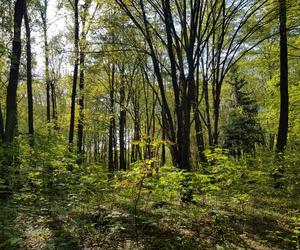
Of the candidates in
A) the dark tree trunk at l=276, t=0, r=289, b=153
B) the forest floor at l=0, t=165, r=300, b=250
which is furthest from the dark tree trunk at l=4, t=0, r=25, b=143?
the dark tree trunk at l=276, t=0, r=289, b=153

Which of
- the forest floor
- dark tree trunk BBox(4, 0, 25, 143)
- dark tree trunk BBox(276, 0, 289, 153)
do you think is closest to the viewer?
the forest floor

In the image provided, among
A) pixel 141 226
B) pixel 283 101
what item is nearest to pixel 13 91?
pixel 141 226

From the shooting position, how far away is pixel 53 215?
22.0 ft

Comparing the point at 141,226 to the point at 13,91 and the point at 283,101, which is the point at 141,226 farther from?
the point at 283,101

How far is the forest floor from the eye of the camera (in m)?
5.12

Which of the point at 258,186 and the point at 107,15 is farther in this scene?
the point at 107,15

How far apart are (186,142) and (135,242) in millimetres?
3308

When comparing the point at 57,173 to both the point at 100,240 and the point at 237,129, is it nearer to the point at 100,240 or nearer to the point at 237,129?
the point at 100,240

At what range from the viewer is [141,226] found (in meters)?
6.02

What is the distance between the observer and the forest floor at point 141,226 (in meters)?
5.12

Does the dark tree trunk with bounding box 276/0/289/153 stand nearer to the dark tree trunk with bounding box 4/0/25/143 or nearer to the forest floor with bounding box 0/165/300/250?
the forest floor with bounding box 0/165/300/250

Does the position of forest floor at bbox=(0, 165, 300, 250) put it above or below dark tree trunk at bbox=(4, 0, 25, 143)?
below

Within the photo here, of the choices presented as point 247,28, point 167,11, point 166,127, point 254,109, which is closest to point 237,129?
→ point 254,109

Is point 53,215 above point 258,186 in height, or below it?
below
